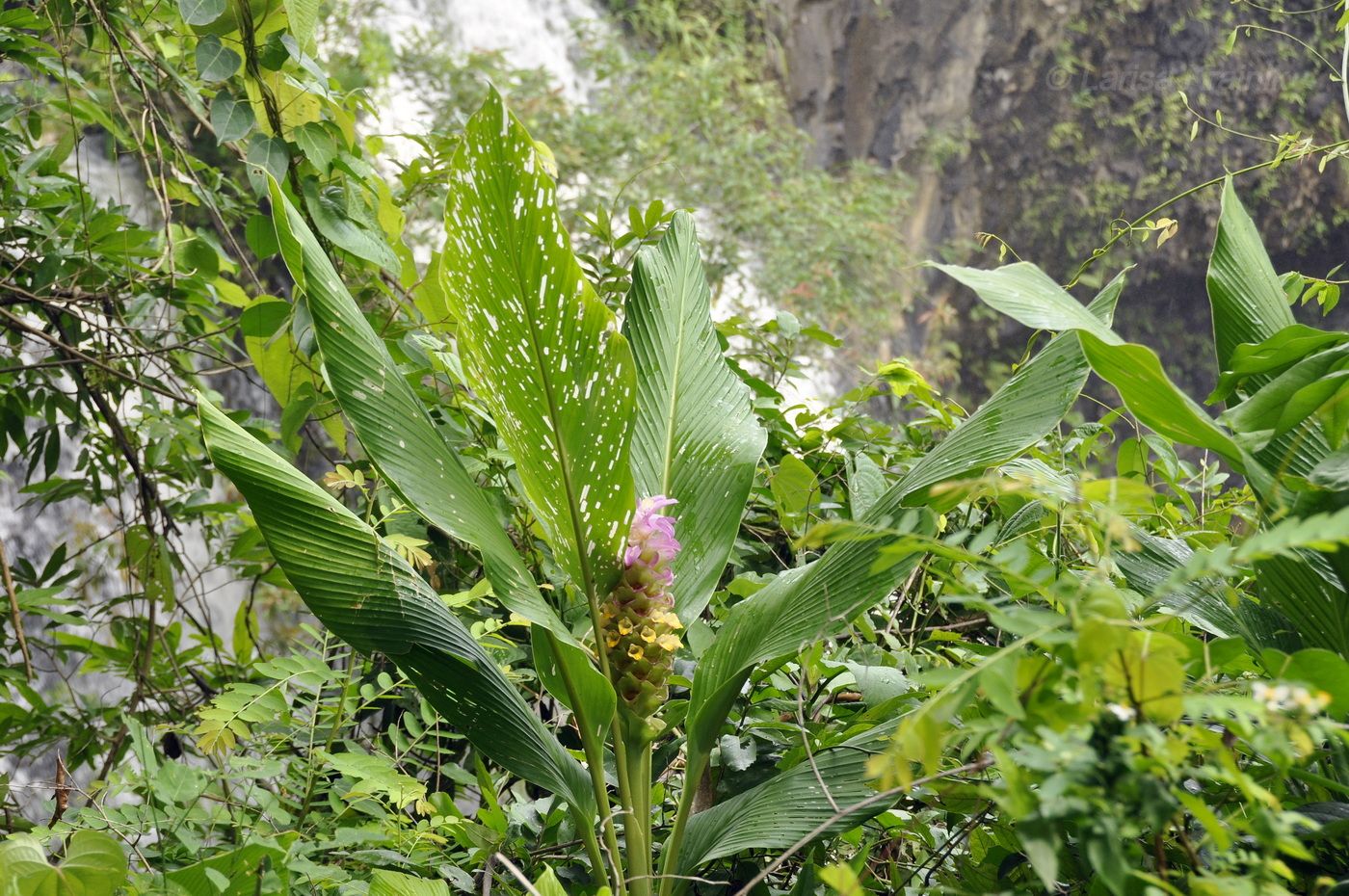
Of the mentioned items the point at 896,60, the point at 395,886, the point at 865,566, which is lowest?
the point at 395,886

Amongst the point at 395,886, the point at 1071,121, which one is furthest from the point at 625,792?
the point at 1071,121

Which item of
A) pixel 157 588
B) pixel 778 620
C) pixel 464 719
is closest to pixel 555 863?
pixel 464 719

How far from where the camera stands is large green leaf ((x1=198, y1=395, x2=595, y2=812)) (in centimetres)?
56

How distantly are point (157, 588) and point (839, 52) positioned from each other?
6.00 meters

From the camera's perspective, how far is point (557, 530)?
2.10ft

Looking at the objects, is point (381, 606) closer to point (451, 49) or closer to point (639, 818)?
point (639, 818)

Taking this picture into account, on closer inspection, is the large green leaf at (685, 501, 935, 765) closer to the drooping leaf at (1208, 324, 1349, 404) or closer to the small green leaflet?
the drooping leaf at (1208, 324, 1349, 404)

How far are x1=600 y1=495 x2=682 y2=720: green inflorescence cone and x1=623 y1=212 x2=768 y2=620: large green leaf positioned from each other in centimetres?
5

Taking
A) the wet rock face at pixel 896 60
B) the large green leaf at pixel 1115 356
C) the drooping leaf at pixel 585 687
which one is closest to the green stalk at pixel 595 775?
the drooping leaf at pixel 585 687

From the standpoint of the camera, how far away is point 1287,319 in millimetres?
660

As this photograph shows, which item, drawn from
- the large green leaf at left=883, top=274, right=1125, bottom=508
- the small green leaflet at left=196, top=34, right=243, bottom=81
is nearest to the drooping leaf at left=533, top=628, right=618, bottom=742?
the large green leaf at left=883, top=274, right=1125, bottom=508

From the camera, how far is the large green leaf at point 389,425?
0.60 m

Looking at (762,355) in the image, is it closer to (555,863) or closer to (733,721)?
(733,721)

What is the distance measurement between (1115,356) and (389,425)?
431 millimetres
